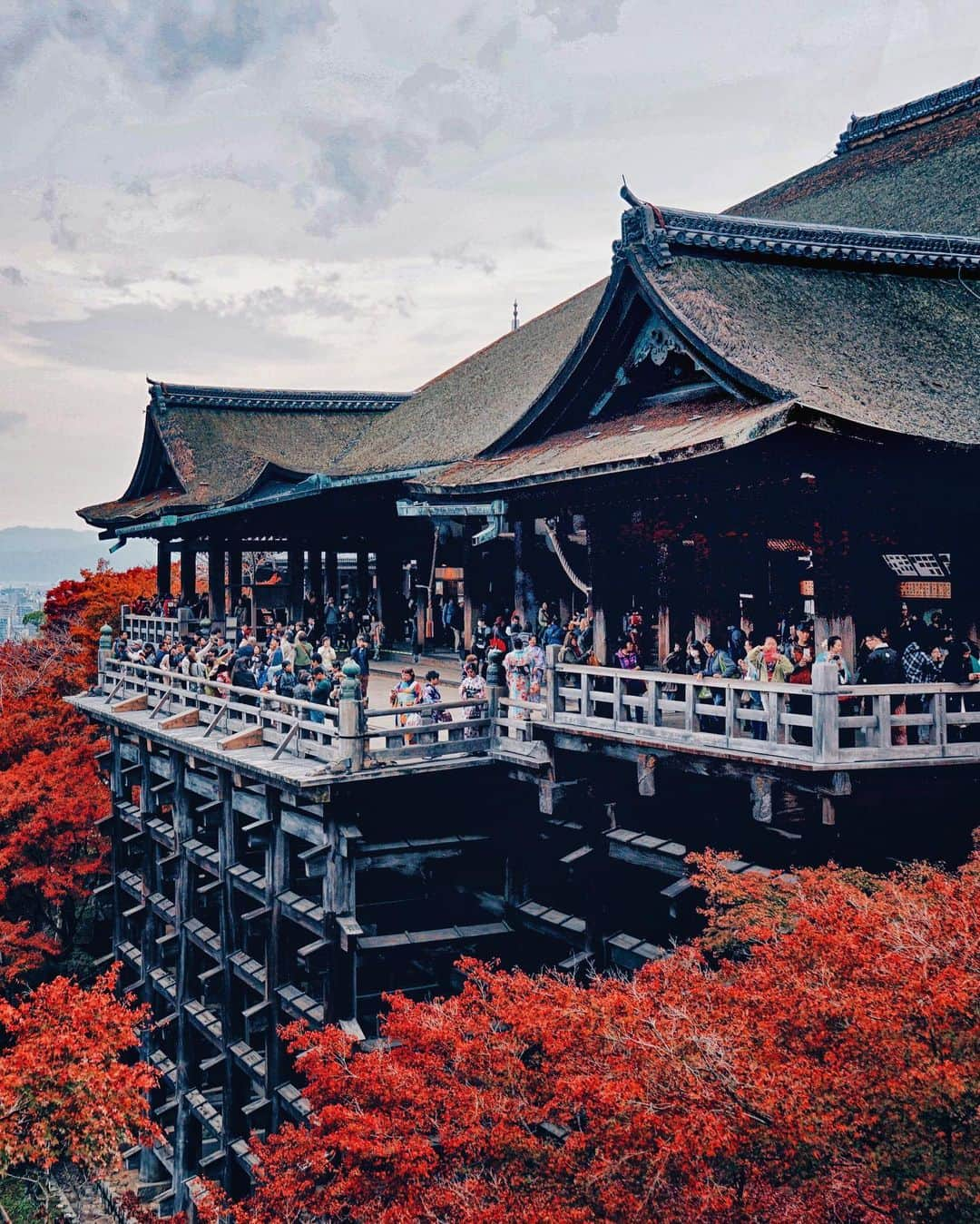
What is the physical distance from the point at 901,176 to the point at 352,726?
17.4 meters

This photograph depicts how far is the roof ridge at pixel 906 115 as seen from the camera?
25.5 metres

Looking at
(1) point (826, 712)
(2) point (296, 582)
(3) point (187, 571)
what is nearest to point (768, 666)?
(1) point (826, 712)

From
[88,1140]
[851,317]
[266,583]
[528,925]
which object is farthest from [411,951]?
[266,583]

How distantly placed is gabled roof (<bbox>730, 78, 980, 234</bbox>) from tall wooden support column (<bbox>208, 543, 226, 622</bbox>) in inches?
706

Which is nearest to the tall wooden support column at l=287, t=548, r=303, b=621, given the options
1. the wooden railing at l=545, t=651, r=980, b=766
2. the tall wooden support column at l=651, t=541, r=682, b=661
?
the tall wooden support column at l=651, t=541, r=682, b=661

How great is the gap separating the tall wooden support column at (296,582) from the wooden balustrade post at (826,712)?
23806mm

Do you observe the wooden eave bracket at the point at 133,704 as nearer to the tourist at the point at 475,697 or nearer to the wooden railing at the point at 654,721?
the wooden railing at the point at 654,721

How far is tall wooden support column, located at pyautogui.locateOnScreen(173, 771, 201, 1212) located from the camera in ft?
72.3

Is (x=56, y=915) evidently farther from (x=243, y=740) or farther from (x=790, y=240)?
(x=790, y=240)

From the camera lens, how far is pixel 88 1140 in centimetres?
1680

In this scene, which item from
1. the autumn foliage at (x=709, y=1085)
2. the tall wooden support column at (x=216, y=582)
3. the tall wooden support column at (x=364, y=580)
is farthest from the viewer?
the tall wooden support column at (x=216, y=582)

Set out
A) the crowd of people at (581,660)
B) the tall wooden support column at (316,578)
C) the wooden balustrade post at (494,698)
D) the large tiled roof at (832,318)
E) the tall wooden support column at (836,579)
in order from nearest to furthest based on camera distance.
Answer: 1. the crowd of people at (581,660)
2. the tall wooden support column at (836,579)
3. the large tiled roof at (832,318)
4. the wooden balustrade post at (494,698)
5. the tall wooden support column at (316,578)

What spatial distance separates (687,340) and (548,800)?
265 inches

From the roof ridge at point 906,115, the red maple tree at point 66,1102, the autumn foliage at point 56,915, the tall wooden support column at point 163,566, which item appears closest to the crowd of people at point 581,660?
the autumn foliage at point 56,915
